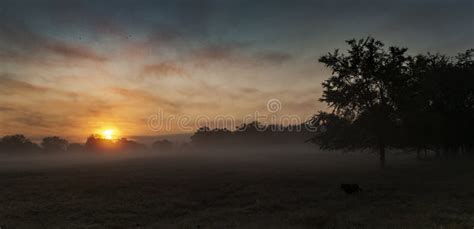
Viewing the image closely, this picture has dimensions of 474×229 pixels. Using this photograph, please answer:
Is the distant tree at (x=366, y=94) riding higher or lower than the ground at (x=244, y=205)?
higher

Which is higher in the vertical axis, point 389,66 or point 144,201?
point 389,66

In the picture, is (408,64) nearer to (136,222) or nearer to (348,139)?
(348,139)

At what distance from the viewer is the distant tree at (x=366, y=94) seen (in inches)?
1759

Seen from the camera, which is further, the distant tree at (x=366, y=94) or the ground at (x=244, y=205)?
the distant tree at (x=366, y=94)

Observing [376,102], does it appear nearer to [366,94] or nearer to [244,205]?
[366,94]

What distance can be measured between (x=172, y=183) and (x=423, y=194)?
853 inches

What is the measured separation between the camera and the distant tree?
4469 centimetres

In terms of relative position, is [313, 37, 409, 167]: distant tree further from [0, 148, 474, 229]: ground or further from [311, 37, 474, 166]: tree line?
[0, 148, 474, 229]: ground

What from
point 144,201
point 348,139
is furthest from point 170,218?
point 348,139

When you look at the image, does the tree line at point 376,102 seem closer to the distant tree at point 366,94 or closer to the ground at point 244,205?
the distant tree at point 366,94

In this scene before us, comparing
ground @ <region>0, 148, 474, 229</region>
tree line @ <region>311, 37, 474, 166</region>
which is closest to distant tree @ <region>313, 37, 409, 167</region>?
tree line @ <region>311, 37, 474, 166</region>

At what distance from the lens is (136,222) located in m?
18.3

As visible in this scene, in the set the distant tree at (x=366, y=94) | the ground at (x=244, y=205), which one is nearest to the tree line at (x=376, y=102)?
the distant tree at (x=366, y=94)

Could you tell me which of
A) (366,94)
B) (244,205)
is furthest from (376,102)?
(244,205)
